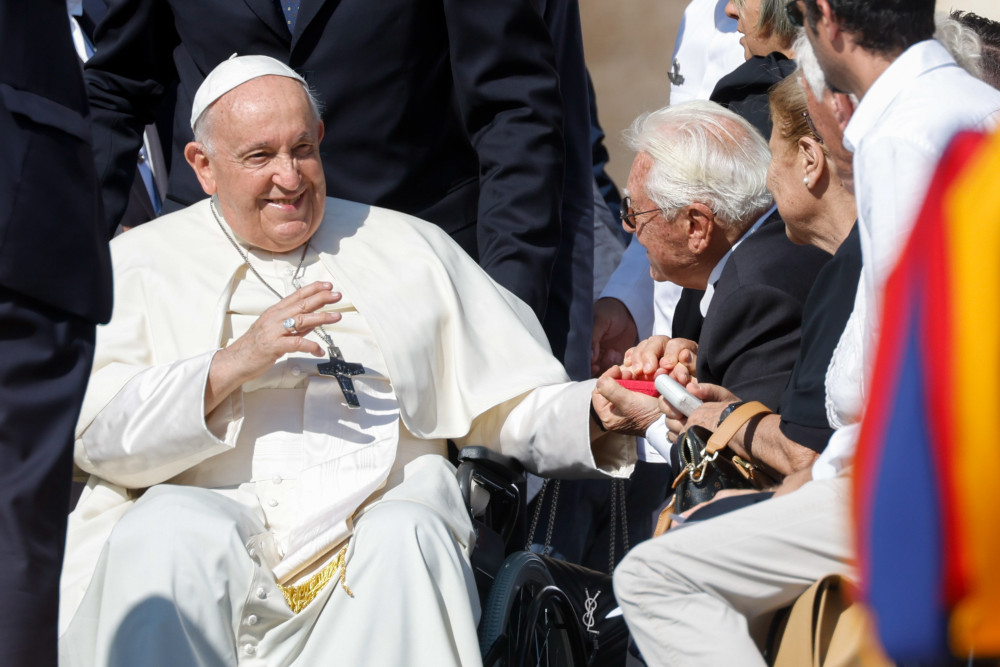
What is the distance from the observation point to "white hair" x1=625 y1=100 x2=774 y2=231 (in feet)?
12.0

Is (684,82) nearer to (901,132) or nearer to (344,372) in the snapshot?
(344,372)

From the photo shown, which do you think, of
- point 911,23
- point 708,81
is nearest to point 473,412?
point 911,23

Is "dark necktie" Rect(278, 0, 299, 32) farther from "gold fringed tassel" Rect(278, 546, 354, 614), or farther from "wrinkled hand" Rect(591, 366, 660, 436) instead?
"gold fringed tassel" Rect(278, 546, 354, 614)

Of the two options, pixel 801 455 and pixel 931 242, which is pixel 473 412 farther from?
pixel 931 242

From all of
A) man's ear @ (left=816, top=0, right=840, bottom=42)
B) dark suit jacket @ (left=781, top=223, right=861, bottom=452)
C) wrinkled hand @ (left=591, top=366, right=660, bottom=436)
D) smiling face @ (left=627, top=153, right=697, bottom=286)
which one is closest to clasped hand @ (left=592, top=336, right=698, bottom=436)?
wrinkled hand @ (left=591, top=366, right=660, bottom=436)

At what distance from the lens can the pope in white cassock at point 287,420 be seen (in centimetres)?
280

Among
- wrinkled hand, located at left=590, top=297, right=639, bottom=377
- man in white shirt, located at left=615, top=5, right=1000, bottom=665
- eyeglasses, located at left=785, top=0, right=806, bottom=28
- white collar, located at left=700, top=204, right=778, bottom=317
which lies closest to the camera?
man in white shirt, located at left=615, top=5, right=1000, bottom=665

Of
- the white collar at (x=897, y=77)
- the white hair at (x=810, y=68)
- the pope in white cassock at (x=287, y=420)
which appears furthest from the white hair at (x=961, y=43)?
the pope in white cassock at (x=287, y=420)

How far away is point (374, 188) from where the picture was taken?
4035 millimetres

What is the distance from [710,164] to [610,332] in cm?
120

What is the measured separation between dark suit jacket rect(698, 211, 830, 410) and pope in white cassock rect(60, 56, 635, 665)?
39 centimetres

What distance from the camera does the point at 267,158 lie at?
3438mm

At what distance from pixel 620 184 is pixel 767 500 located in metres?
5.53

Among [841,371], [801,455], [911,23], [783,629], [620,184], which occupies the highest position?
[911,23]
